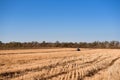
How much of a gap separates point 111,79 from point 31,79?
5087mm

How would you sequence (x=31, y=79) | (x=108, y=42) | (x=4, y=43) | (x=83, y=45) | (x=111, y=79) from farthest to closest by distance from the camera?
(x=108, y=42)
(x=83, y=45)
(x=4, y=43)
(x=111, y=79)
(x=31, y=79)

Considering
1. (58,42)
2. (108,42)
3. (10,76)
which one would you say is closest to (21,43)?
(58,42)

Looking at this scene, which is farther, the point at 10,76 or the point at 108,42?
the point at 108,42

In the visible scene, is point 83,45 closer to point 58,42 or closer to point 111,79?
point 58,42

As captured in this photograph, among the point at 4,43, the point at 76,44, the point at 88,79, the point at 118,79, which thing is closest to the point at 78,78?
the point at 88,79

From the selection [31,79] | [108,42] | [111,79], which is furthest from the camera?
[108,42]

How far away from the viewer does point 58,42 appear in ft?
389

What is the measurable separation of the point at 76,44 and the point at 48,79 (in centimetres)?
10148

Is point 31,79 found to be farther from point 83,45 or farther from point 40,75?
point 83,45

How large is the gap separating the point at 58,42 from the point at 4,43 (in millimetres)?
26111

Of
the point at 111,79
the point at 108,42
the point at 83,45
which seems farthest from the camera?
the point at 108,42

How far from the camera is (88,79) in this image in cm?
1550

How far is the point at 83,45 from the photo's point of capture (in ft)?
380

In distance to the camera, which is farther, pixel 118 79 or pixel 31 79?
pixel 118 79
